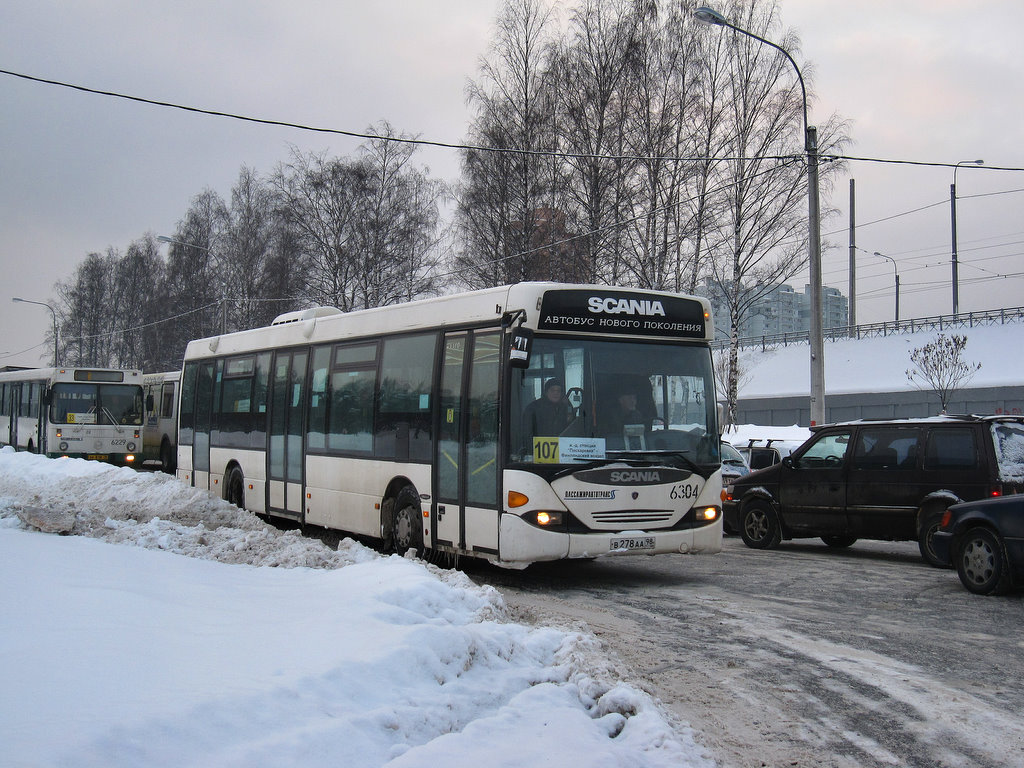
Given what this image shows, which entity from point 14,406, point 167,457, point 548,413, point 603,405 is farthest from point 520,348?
point 14,406

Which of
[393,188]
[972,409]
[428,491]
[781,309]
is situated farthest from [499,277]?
[781,309]

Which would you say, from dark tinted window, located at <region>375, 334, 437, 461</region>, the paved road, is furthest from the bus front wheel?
the paved road

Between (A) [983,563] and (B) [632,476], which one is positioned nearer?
(A) [983,563]

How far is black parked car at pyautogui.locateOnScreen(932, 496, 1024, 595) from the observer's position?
915 centimetres

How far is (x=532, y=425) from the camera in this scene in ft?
31.3

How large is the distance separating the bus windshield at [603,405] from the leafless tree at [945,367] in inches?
1258

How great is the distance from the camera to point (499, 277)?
3450cm

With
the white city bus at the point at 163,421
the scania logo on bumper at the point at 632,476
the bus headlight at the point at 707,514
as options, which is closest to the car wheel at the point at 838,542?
the bus headlight at the point at 707,514

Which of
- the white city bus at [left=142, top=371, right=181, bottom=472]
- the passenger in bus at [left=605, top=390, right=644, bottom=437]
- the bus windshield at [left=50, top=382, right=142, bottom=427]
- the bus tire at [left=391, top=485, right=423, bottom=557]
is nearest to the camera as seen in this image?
the passenger in bus at [left=605, top=390, right=644, bottom=437]

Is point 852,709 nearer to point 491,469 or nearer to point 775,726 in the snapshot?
point 775,726

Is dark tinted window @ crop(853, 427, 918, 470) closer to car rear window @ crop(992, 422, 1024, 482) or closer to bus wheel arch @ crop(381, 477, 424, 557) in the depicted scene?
car rear window @ crop(992, 422, 1024, 482)

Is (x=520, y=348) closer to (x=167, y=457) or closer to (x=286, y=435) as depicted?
(x=286, y=435)

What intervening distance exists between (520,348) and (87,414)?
22.6 metres

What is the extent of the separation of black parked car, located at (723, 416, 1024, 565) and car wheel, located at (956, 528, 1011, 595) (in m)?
1.85
